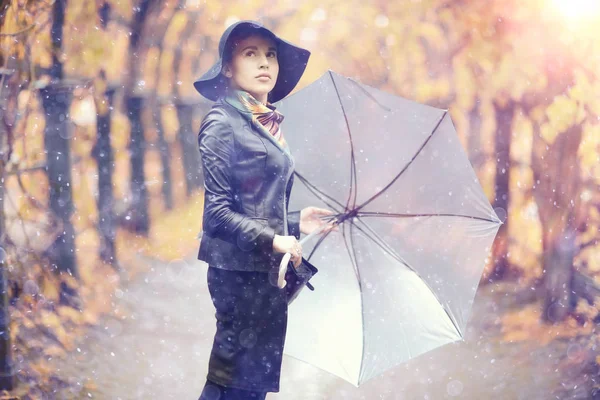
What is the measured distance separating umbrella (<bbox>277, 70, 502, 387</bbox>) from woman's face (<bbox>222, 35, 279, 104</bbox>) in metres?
0.13

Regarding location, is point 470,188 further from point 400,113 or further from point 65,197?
point 65,197

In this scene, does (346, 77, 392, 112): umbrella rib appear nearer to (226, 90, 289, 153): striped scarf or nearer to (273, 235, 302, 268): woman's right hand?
(226, 90, 289, 153): striped scarf

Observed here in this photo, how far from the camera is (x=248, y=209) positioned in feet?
4.93

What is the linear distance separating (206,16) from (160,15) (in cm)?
12

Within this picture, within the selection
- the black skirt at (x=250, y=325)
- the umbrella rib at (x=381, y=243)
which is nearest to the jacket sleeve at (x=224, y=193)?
the black skirt at (x=250, y=325)

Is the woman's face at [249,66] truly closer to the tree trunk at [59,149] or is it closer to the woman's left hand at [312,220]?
the woman's left hand at [312,220]

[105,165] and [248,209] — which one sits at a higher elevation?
[105,165]

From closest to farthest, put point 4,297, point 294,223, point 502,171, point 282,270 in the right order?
point 282,270, point 294,223, point 502,171, point 4,297

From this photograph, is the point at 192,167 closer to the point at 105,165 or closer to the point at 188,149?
the point at 188,149

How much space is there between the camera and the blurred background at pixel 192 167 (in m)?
1.61

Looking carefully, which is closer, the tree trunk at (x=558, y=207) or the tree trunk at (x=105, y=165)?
the tree trunk at (x=105, y=165)

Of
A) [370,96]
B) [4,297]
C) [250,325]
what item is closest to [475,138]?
[370,96]

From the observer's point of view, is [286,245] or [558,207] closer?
[286,245]

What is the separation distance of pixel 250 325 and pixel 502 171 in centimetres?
83
